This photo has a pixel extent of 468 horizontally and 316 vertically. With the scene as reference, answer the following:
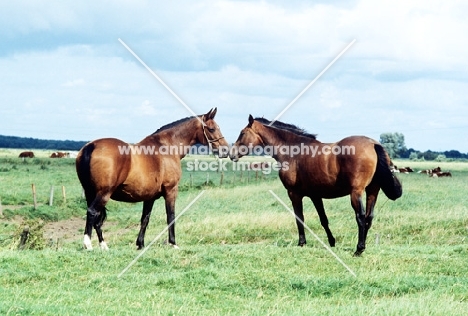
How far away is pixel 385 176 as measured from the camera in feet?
42.6

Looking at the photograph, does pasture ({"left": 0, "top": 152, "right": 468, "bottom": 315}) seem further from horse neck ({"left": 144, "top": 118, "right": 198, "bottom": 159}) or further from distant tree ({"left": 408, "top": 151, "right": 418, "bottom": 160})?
distant tree ({"left": 408, "top": 151, "right": 418, "bottom": 160})

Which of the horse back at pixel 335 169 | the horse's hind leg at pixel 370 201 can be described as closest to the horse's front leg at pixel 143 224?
the horse back at pixel 335 169

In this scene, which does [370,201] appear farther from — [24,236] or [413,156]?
[413,156]

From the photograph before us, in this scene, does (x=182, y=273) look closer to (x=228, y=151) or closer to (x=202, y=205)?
(x=228, y=151)

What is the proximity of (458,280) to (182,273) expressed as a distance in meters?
4.94

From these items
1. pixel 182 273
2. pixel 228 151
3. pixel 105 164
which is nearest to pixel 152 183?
pixel 105 164

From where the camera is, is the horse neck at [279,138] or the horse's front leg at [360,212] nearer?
the horse's front leg at [360,212]

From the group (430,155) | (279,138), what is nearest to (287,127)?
(279,138)

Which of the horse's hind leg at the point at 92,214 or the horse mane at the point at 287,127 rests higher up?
the horse mane at the point at 287,127

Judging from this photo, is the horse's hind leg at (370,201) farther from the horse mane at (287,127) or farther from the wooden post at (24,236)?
the wooden post at (24,236)

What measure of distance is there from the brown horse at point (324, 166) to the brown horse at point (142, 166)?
1174 mm

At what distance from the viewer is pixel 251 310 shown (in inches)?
331

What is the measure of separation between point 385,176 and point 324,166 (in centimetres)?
135

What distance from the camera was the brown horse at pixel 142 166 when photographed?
476 inches
